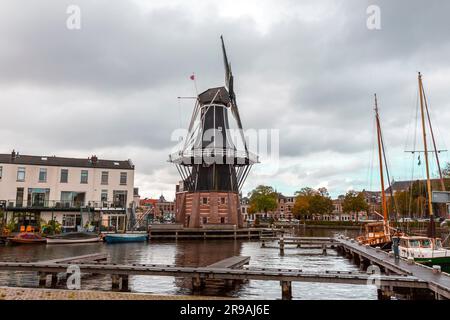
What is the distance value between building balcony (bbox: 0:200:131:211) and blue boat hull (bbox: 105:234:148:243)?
6197 millimetres

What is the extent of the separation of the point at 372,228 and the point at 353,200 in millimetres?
63574

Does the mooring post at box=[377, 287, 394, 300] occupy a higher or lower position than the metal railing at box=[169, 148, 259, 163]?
lower

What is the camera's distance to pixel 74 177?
51.1 meters

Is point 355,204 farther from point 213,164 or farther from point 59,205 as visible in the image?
point 59,205

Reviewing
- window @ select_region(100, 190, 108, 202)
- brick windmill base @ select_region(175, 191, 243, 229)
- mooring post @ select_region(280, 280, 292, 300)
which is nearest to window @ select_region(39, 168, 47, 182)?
window @ select_region(100, 190, 108, 202)

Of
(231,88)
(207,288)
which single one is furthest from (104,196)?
(207,288)

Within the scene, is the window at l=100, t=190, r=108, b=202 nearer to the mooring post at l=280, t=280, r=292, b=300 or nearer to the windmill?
the windmill

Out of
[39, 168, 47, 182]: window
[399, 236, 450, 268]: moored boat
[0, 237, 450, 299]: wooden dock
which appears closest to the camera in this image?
[0, 237, 450, 299]: wooden dock

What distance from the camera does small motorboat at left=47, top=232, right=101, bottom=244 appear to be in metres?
41.2

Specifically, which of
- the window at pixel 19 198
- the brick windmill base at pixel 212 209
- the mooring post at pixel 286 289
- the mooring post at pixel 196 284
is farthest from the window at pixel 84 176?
the mooring post at pixel 286 289
